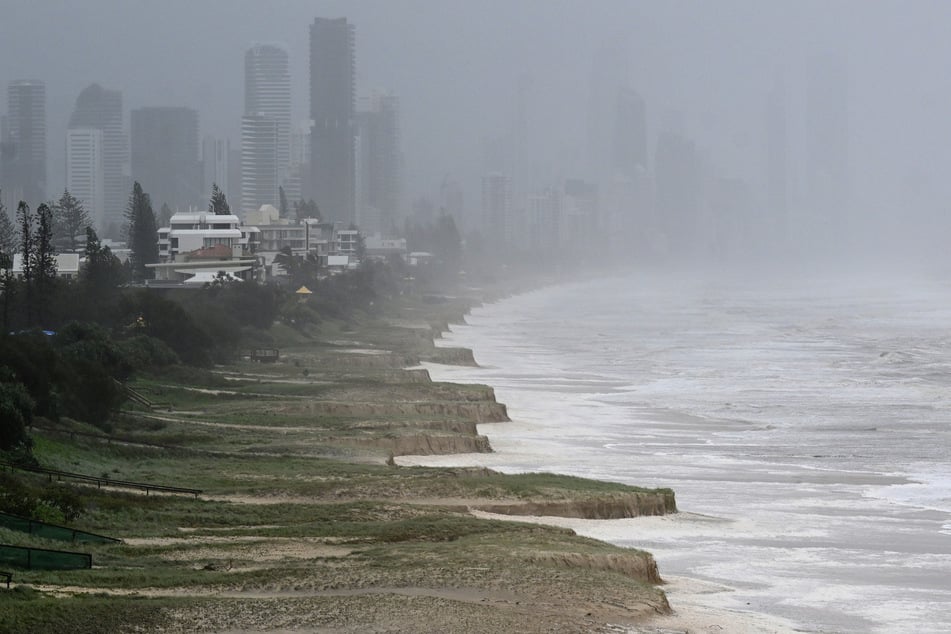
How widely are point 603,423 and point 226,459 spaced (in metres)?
20.7

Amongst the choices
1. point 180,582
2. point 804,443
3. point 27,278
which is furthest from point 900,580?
point 27,278

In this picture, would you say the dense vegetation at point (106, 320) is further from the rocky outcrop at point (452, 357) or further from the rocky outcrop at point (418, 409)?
the rocky outcrop at point (452, 357)

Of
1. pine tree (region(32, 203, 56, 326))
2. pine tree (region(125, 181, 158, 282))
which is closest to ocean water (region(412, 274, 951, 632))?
pine tree (region(32, 203, 56, 326))

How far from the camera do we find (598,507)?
37.2m

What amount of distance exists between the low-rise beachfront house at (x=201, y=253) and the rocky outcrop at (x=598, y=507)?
86.2 m

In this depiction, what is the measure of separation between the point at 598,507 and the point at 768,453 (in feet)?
52.9

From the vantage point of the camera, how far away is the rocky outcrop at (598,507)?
1447 inches

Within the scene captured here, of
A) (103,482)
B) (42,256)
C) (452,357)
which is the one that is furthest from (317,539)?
(452,357)

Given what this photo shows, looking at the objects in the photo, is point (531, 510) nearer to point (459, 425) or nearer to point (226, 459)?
point (226, 459)

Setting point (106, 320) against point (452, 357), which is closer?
point (106, 320)

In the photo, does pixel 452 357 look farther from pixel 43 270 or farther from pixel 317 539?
pixel 317 539

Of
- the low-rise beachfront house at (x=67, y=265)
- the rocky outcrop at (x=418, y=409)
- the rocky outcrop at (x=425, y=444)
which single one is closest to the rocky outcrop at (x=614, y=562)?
the rocky outcrop at (x=425, y=444)

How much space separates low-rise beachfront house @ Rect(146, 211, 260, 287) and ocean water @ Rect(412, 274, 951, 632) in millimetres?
25495

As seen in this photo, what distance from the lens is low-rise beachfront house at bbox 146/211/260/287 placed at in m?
127
